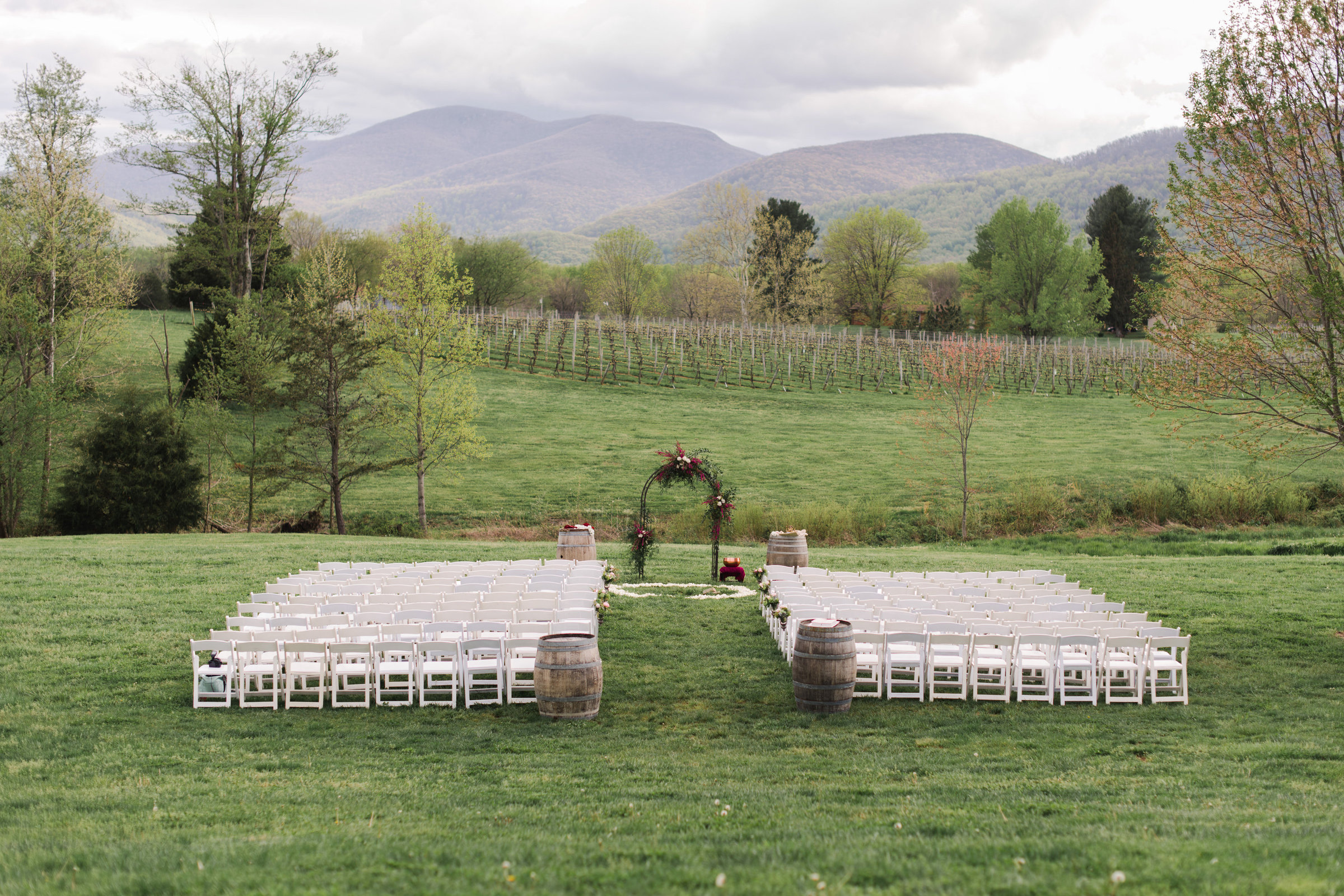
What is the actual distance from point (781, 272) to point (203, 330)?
45.2 meters

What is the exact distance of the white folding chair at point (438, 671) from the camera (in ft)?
30.7

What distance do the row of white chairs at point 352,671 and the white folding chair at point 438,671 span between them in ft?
0.04

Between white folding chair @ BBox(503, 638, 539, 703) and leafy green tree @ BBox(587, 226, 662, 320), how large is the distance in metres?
70.7

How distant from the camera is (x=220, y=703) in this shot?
368 inches

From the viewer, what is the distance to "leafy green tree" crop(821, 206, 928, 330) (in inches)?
3041

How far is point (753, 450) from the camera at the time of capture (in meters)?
35.3

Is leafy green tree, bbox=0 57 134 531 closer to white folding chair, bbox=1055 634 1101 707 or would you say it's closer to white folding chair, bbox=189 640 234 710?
white folding chair, bbox=189 640 234 710

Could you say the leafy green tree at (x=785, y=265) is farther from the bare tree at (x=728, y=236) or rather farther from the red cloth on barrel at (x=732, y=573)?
the red cloth on barrel at (x=732, y=573)

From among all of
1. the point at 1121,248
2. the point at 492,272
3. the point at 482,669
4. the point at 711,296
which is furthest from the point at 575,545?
the point at 1121,248

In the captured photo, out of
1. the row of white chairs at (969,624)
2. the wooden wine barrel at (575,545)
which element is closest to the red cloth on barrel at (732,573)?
the wooden wine barrel at (575,545)

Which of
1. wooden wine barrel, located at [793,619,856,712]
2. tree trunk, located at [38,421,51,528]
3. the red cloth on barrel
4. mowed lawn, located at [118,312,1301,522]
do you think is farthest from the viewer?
mowed lawn, located at [118,312,1301,522]

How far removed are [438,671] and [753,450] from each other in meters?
26.3

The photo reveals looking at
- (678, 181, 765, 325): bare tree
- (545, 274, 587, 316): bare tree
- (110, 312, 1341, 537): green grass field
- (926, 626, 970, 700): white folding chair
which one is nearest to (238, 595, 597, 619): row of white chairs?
(926, 626, 970, 700): white folding chair

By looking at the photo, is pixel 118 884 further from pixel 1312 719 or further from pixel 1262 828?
pixel 1312 719
